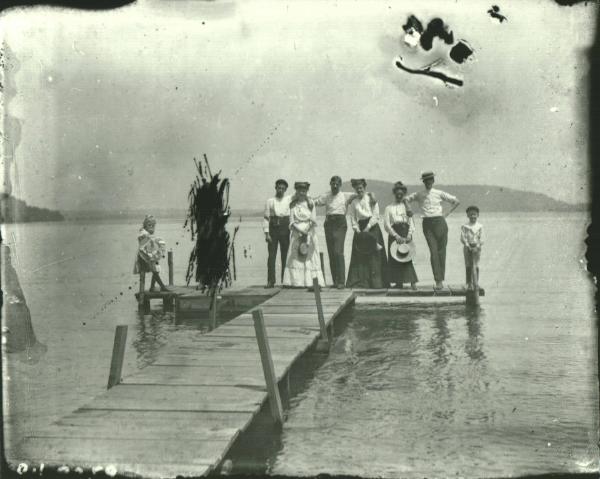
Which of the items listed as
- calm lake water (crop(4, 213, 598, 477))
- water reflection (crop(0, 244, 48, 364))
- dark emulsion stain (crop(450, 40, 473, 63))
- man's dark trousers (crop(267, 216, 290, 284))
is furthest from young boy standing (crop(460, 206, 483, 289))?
dark emulsion stain (crop(450, 40, 473, 63))

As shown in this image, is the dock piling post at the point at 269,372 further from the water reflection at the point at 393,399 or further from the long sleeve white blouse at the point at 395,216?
the long sleeve white blouse at the point at 395,216

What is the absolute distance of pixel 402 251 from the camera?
1431 centimetres

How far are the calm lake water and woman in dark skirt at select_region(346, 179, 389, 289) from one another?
0.67m

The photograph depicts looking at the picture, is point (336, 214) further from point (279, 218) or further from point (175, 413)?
point (175, 413)

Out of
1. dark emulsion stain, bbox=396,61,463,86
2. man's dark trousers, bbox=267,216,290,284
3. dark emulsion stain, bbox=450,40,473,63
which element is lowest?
man's dark trousers, bbox=267,216,290,284

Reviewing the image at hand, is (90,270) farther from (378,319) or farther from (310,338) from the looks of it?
(310,338)

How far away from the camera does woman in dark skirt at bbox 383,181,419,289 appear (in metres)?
14.1

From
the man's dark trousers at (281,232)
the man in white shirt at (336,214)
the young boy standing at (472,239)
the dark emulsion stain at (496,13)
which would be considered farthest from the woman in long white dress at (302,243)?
the dark emulsion stain at (496,13)

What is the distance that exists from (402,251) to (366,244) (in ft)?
2.23

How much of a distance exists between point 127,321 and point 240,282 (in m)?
8.01

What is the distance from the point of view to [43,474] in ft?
15.5

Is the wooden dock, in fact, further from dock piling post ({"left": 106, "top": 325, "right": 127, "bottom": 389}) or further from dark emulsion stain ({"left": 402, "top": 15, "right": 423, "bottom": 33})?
dark emulsion stain ({"left": 402, "top": 15, "right": 423, "bottom": 33})

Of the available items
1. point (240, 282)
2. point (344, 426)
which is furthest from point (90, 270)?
point (344, 426)

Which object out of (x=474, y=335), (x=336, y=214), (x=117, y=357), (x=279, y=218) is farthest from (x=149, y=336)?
(x=117, y=357)
